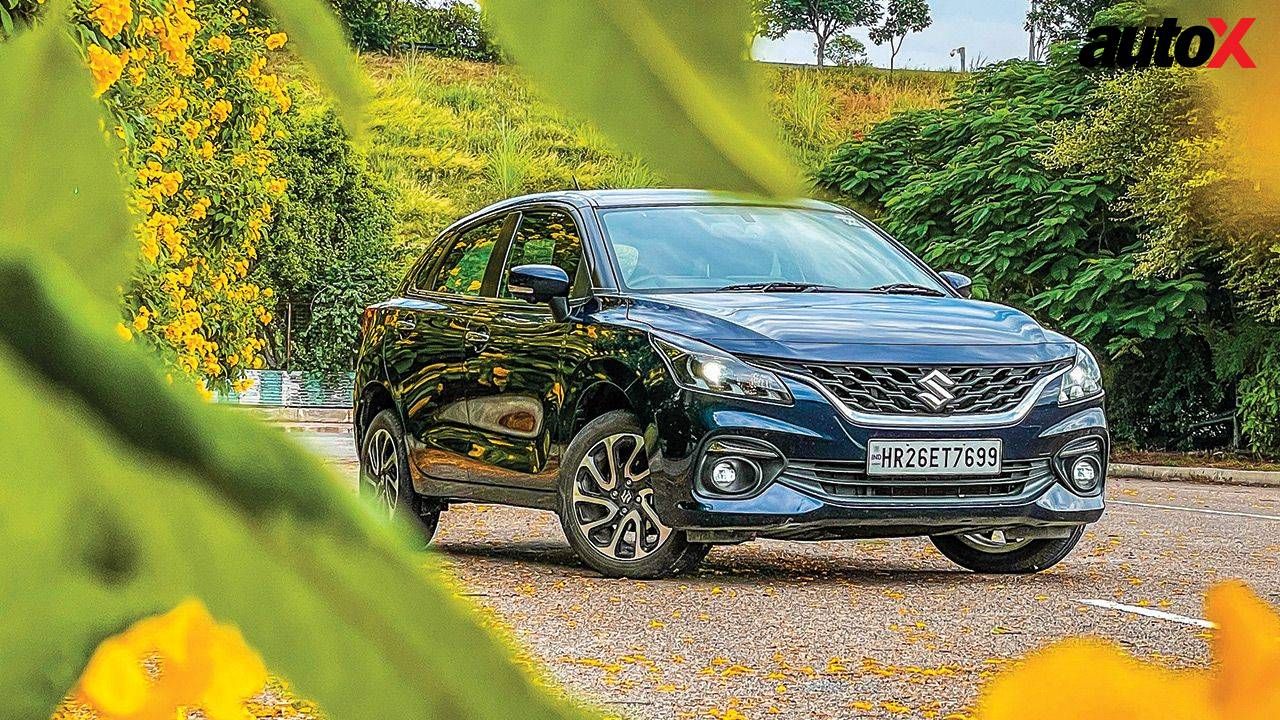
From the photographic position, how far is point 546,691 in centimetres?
12

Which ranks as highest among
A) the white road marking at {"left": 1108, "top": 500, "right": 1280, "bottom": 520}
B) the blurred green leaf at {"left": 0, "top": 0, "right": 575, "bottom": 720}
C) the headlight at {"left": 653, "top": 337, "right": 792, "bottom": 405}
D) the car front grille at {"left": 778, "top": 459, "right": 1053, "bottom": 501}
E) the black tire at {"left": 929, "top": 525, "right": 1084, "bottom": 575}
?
the blurred green leaf at {"left": 0, "top": 0, "right": 575, "bottom": 720}

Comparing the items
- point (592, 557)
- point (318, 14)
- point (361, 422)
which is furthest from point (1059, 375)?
point (318, 14)

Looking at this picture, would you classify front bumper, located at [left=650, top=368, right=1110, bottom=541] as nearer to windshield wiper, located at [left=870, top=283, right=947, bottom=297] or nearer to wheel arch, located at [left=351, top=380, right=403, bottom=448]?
windshield wiper, located at [left=870, top=283, right=947, bottom=297]

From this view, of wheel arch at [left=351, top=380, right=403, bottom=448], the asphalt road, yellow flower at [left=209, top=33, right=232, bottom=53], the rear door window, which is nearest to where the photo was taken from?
yellow flower at [left=209, top=33, right=232, bottom=53]

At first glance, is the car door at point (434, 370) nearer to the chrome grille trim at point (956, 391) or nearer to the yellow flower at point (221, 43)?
the chrome grille trim at point (956, 391)

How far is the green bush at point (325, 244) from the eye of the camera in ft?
0.89

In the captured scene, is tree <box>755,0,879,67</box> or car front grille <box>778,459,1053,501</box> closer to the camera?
tree <box>755,0,879,67</box>

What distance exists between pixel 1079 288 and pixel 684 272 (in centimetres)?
300

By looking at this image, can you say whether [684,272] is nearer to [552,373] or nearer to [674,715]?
[552,373]

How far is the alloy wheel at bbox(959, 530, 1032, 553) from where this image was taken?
12.9ft

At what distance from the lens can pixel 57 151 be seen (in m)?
0.19

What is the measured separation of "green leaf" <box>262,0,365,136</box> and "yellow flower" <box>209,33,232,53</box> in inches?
2.2

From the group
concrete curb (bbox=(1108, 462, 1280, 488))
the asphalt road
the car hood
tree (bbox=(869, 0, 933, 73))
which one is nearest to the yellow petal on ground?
tree (bbox=(869, 0, 933, 73))

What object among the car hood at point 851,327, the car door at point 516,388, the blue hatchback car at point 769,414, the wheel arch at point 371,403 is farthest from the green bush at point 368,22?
the wheel arch at point 371,403
